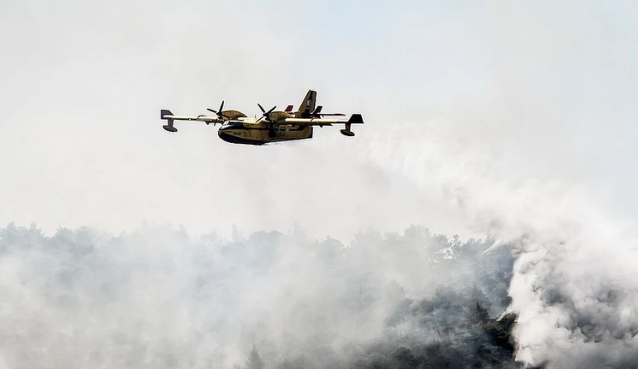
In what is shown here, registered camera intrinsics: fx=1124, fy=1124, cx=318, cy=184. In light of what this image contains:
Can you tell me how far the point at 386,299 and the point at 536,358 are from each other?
20.9 meters

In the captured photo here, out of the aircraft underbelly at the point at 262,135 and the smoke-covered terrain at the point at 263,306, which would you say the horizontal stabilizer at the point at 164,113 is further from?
the smoke-covered terrain at the point at 263,306

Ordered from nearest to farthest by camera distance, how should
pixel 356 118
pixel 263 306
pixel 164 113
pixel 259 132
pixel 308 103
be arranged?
pixel 356 118 < pixel 259 132 < pixel 308 103 < pixel 164 113 < pixel 263 306

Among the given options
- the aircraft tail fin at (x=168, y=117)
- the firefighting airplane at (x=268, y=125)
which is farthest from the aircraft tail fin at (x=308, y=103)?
the aircraft tail fin at (x=168, y=117)

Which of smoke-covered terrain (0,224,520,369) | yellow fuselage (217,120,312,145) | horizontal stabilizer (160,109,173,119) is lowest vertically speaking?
smoke-covered terrain (0,224,520,369)

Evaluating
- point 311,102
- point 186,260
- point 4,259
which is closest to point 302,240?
point 186,260

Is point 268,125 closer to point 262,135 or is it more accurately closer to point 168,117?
point 262,135

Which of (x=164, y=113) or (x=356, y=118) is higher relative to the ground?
(x=164, y=113)

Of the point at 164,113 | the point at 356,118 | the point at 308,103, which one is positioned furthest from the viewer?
the point at 164,113

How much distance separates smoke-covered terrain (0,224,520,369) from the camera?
89938 millimetres

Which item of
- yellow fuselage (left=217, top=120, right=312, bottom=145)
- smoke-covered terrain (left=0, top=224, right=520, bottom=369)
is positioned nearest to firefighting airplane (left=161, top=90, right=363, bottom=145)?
yellow fuselage (left=217, top=120, right=312, bottom=145)

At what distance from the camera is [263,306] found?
348ft

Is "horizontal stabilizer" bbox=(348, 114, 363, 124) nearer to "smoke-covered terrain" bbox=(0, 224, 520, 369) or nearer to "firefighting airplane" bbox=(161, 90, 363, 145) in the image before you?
"firefighting airplane" bbox=(161, 90, 363, 145)

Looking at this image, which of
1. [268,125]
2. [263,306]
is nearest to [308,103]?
[268,125]

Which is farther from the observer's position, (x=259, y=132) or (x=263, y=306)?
(x=263, y=306)
